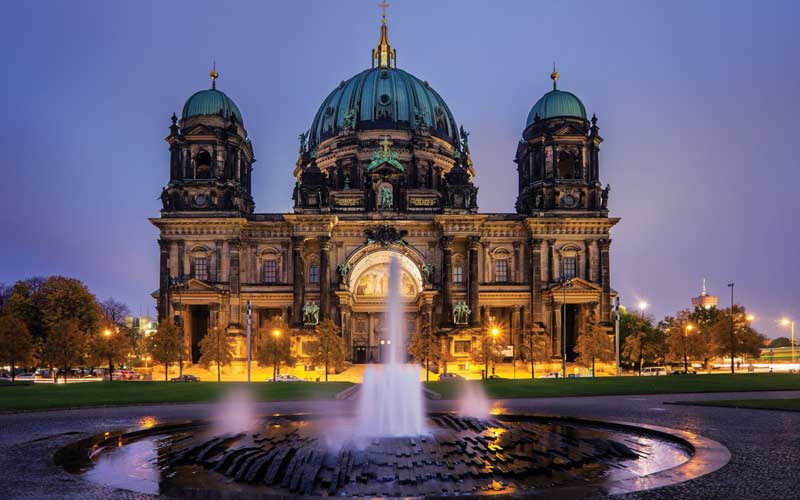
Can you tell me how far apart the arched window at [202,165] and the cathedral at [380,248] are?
158 millimetres

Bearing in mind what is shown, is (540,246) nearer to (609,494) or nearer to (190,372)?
(190,372)

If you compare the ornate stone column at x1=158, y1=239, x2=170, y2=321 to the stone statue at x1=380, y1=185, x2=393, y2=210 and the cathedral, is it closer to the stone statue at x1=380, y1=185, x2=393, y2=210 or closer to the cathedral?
the cathedral

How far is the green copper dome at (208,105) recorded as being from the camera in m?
80.4

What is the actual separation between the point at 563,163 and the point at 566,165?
16.2 inches

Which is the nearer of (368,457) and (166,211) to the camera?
(368,457)

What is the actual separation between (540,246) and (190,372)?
129 feet

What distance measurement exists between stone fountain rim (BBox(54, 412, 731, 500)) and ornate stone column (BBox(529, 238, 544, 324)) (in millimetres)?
51834

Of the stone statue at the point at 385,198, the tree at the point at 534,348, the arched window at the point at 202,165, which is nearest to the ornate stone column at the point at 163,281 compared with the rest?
the arched window at the point at 202,165

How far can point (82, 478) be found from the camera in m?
15.8

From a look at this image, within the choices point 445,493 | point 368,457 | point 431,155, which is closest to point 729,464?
point 445,493

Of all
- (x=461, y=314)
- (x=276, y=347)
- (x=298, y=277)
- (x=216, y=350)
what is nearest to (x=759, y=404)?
(x=276, y=347)

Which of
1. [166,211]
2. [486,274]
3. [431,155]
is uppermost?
[431,155]

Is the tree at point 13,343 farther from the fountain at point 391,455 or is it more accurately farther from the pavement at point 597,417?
the fountain at point 391,455

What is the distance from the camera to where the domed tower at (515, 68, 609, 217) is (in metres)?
80.6
